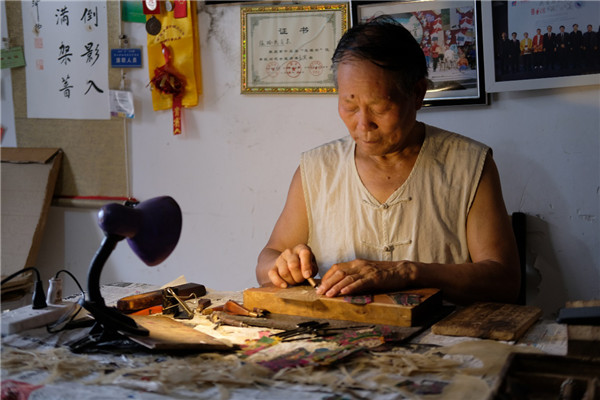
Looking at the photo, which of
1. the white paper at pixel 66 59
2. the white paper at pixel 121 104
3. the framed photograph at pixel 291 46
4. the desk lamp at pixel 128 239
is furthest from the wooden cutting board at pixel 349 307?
the white paper at pixel 66 59

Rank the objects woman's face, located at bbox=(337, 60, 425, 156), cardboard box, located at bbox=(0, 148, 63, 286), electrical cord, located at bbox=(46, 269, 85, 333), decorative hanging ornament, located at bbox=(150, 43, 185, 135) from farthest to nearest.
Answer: cardboard box, located at bbox=(0, 148, 63, 286), decorative hanging ornament, located at bbox=(150, 43, 185, 135), woman's face, located at bbox=(337, 60, 425, 156), electrical cord, located at bbox=(46, 269, 85, 333)

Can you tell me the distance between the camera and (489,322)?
1.48 meters

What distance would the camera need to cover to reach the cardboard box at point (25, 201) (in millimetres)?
3633

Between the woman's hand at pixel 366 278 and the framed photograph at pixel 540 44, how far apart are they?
1.39 m

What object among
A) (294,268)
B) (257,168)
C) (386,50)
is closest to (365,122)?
(386,50)

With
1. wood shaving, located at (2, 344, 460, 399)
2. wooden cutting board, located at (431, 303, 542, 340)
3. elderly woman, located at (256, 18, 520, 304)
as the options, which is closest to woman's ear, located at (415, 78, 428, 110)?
elderly woman, located at (256, 18, 520, 304)

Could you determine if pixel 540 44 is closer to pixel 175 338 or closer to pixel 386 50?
pixel 386 50

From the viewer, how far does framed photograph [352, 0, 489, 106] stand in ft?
9.18

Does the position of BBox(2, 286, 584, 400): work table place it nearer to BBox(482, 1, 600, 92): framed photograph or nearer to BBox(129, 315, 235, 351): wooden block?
BBox(129, 315, 235, 351): wooden block

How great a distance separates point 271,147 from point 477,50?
1117 mm

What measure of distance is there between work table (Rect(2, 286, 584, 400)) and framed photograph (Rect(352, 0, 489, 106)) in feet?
5.18

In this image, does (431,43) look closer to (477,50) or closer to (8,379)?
(477,50)

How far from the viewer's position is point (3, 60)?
12.4ft

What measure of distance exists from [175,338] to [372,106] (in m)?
0.94
